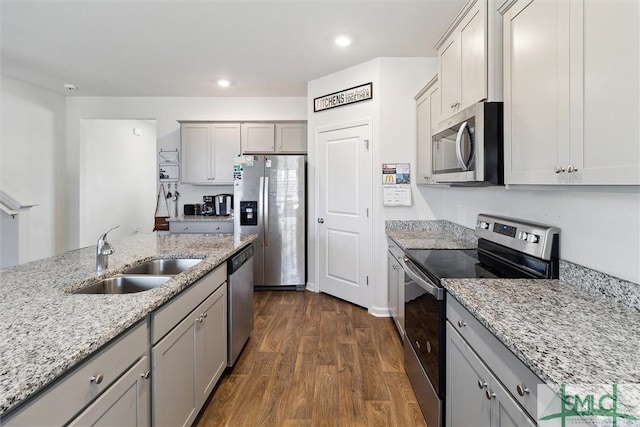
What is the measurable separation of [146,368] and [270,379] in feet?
3.94

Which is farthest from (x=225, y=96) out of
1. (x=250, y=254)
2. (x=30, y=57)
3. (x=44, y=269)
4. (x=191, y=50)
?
(x=44, y=269)

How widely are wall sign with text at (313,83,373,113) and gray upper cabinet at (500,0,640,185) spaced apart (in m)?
2.00

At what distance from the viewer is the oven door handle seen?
154 cm

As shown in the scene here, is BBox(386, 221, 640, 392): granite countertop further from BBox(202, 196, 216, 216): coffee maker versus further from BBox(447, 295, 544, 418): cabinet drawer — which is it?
BBox(202, 196, 216, 216): coffee maker

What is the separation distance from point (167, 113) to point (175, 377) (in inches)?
177

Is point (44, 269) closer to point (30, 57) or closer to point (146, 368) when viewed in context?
point (146, 368)

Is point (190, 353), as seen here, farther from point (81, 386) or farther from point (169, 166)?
point (169, 166)

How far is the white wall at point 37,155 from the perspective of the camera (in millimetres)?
4141

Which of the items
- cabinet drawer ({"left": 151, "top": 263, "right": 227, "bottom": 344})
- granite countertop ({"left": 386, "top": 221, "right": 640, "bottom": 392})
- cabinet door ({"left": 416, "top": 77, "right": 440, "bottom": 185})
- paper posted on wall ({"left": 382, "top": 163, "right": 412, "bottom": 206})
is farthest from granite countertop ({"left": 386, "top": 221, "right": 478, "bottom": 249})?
cabinet drawer ({"left": 151, "top": 263, "right": 227, "bottom": 344})

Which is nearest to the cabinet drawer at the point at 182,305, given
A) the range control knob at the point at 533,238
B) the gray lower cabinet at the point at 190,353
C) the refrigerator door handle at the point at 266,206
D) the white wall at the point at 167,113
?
the gray lower cabinet at the point at 190,353

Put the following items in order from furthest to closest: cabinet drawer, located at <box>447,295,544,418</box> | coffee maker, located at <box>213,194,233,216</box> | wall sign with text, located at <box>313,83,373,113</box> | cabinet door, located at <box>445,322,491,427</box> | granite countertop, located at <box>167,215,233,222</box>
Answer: coffee maker, located at <box>213,194,233,216</box> < granite countertop, located at <box>167,215,233,222</box> < wall sign with text, located at <box>313,83,373,113</box> < cabinet door, located at <box>445,322,491,427</box> < cabinet drawer, located at <box>447,295,544,418</box>

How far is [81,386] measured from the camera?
0.89 m

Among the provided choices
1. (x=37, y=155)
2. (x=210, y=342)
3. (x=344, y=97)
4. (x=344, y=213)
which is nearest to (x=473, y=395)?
Result: (x=210, y=342)

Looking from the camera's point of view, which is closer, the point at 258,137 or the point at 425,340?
the point at 425,340
